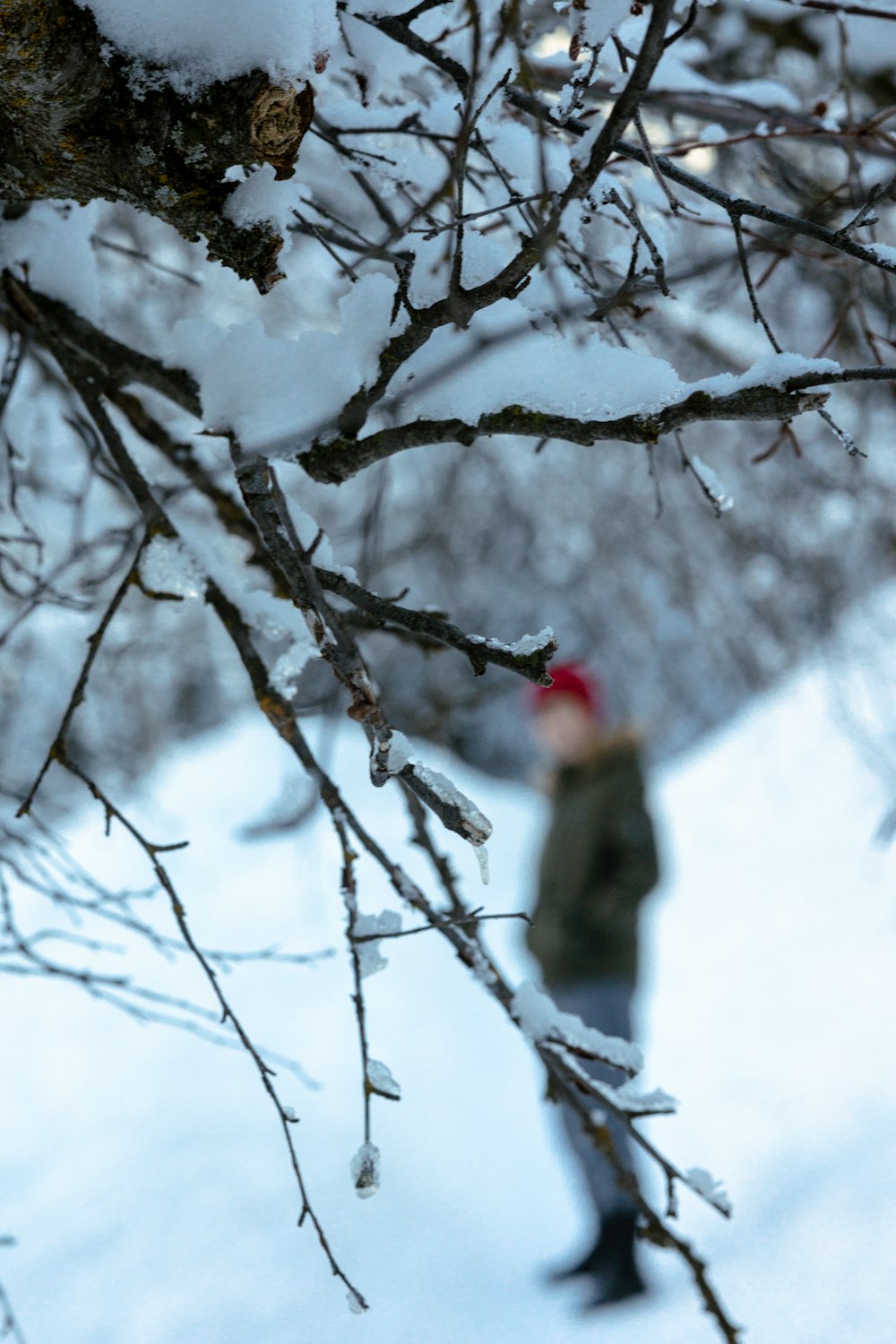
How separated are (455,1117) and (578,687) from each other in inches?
59.7

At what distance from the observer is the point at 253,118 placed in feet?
2.92

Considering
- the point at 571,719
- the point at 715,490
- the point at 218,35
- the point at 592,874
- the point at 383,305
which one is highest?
the point at 571,719

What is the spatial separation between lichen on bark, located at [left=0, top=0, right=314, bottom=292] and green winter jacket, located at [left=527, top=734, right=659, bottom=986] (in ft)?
8.10

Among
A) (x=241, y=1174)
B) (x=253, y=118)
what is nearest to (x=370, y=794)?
(x=241, y=1174)

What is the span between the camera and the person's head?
343cm

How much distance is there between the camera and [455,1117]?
131 inches

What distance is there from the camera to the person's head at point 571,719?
343 centimetres

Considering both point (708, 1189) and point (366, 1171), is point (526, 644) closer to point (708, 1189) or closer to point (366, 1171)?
point (366, 1171)

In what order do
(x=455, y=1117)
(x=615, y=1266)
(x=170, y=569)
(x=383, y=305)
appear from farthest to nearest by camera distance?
(x=455, y=1117) → (x=615, y=1266) → (x=170, y=569) → (x=383, y=305)

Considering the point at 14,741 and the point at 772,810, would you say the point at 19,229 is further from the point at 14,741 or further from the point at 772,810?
the point at 14,741

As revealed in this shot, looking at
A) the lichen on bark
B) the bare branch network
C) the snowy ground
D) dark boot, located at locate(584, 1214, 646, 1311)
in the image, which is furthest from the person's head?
the lichen on bark

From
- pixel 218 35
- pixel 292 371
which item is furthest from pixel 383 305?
pixel 218 35

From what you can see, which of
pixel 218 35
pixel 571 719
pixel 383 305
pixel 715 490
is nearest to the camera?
pixel 218 35

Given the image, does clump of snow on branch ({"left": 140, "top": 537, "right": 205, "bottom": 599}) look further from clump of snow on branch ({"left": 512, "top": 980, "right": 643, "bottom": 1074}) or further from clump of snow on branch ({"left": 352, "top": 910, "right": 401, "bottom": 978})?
clump of snow on branch ({"left": 512, "top": 980, "right": 643, "bottom": 1074})
